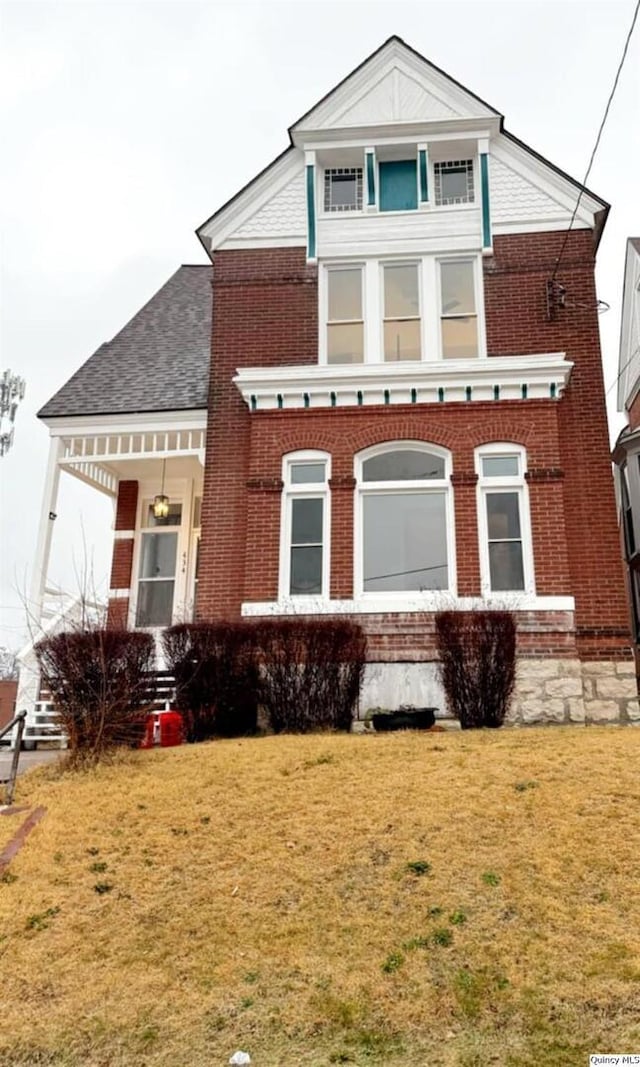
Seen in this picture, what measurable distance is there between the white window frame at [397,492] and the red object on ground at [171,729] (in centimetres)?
302

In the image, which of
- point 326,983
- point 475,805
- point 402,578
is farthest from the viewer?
point 402,578

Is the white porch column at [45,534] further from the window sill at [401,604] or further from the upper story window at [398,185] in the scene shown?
the upper story window at [398,185]

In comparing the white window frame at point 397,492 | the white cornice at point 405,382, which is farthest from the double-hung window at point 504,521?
the white cornice at point 405,382

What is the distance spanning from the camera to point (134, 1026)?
3.22 m

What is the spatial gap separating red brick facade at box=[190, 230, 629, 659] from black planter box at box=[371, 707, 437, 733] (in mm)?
1302

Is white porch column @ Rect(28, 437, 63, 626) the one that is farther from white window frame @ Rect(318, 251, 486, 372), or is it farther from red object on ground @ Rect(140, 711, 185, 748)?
white window frame @ Rect(318, 251, 486, 372)

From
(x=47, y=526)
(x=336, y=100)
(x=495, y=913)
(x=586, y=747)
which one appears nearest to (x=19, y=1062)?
(x=495, y=913)

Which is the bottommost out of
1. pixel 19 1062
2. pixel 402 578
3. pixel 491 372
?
pixel 19 1062

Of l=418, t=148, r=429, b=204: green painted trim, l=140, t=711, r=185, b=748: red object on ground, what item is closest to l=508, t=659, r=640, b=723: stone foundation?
l=140, t=711, r=185, b=748: red object on ground

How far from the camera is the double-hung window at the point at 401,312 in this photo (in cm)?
1126

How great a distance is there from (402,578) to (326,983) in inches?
270

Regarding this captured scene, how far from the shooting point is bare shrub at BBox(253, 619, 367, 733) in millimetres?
8078

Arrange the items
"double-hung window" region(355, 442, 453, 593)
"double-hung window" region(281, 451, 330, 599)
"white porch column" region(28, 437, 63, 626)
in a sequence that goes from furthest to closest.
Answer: "white porch column" region(28, 437, 63, 626), "double-hung window" region(281, 451, 330, 599), "double-hung window" region(355, 442, 453, 593)

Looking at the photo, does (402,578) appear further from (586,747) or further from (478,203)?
(478,203)
